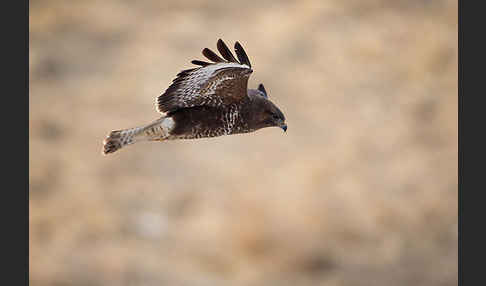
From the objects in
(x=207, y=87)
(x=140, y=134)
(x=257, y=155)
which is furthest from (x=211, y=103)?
(x=257, y=155)

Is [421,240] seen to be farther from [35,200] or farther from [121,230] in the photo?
[35,200]

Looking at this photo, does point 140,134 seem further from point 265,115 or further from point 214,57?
point 265,115

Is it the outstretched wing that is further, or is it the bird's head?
the bird's head

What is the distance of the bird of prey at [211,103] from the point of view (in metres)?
4.60

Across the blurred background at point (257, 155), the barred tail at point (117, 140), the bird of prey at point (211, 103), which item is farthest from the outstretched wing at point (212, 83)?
the blurred background at point (257, 155)

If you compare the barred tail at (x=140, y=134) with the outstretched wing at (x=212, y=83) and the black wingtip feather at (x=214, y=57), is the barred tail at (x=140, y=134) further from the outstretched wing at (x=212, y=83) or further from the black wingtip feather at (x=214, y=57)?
the black wingtip feather at (x=214, y=57)

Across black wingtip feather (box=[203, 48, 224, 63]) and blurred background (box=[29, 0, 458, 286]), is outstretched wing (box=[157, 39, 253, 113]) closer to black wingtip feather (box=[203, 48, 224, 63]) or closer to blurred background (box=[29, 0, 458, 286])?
black wingtip feather (box=[203, 48, 224, 63])

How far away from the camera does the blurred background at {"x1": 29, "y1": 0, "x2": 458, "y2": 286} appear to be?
12.6 meters

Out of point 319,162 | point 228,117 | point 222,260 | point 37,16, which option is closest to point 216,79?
point 228,117

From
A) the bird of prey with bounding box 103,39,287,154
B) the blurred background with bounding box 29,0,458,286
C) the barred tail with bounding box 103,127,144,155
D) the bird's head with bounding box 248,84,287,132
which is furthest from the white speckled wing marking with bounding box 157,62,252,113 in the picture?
the blurred background with bounding box 29,0,458,286

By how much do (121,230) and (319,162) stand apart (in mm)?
3457

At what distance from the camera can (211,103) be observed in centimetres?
467

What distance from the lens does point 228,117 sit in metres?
4.64

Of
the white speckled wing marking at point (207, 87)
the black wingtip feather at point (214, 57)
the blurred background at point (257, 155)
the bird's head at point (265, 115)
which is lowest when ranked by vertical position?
the bird's head at point (265, 115)
